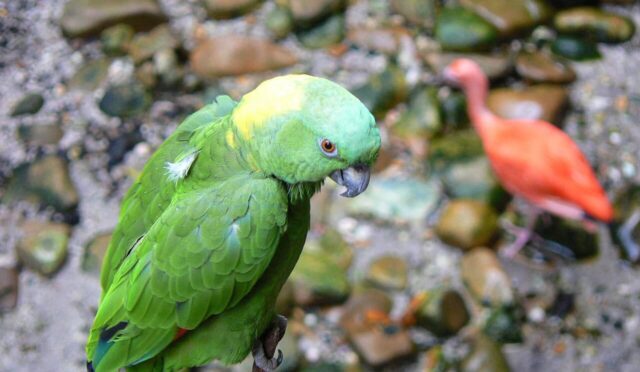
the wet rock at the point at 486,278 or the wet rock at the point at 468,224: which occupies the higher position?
the wet rock at the point at 468,224

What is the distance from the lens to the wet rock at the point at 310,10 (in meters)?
4.06

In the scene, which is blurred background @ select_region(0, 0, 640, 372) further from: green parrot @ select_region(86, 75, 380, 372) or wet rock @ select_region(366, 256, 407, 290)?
green parrot @ select_region(86, 75, 380, 372)

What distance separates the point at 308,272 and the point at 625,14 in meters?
2.46

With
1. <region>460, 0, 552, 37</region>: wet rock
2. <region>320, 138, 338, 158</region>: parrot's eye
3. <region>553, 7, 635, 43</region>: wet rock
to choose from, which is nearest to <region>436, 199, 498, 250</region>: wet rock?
<region>460, 0, 552, 37</region>: wet rock

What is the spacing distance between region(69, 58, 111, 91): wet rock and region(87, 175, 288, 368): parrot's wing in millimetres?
2313

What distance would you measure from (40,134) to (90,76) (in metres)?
0.43

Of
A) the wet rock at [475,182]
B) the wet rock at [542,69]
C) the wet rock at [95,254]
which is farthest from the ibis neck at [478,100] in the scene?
the wet rock at [95,254]

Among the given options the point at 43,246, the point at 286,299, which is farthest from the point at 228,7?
the point at 286,299

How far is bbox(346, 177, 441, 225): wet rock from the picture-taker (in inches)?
139

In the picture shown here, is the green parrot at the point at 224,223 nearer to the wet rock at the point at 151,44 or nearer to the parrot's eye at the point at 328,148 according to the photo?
the parrot's eye at the point at 328,148

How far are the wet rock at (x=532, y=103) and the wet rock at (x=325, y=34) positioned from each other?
923mm

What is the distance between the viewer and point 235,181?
1587mm

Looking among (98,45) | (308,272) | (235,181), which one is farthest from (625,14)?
(235,181)

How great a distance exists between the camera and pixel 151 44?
155 inches
